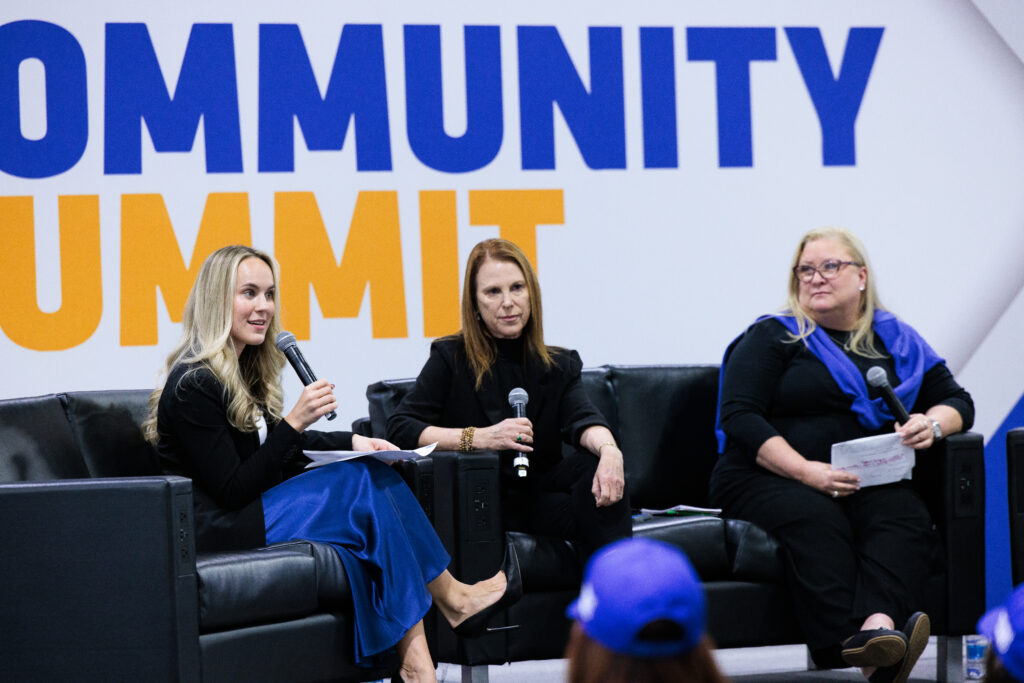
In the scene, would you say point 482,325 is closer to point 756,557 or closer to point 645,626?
point 756,557

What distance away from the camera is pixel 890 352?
4062 millimetres

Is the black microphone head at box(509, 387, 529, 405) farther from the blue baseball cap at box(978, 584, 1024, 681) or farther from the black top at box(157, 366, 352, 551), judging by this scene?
the blue baseball cap at box(978, 584, 1024, 681)

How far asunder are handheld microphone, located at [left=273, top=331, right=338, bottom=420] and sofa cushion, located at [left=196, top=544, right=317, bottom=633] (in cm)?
43

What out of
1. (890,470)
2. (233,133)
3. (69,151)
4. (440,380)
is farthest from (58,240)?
(890,470)

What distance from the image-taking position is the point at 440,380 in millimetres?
3773

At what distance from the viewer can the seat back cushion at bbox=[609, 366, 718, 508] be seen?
4.18 metres

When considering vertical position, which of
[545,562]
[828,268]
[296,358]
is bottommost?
[545,562]

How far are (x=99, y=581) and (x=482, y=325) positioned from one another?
1.50 meters

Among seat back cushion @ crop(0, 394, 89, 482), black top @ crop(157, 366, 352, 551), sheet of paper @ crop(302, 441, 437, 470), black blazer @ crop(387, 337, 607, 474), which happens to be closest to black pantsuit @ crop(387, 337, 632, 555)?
black blazer @ crop(387, 337, 607, 474)

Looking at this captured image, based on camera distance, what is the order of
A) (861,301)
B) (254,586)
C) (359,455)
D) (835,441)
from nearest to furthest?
(254,586)
(359,455)
(835,441)
(861,301)

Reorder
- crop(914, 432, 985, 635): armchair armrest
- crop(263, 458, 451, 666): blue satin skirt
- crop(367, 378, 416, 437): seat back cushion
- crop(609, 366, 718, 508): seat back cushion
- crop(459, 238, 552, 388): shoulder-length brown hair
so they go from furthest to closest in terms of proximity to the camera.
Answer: crop(609, 366, 718, 508): seat back cushion, crop(367, 378, 416, 437): seat back cushion, crop(459, 238, 552, 388): shoulder-length brown hair, crop(914, 432, 985, 635): armchair armrest, crop(263, 458, 451, 666): blue satin skirt

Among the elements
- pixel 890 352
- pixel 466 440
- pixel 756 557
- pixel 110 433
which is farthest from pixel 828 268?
pixel 110 433

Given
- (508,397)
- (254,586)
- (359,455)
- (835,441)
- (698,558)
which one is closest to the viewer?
(254,586)

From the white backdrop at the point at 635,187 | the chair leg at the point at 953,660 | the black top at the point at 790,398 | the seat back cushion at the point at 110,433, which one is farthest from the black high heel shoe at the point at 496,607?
the chair leg at the point at 953,660
